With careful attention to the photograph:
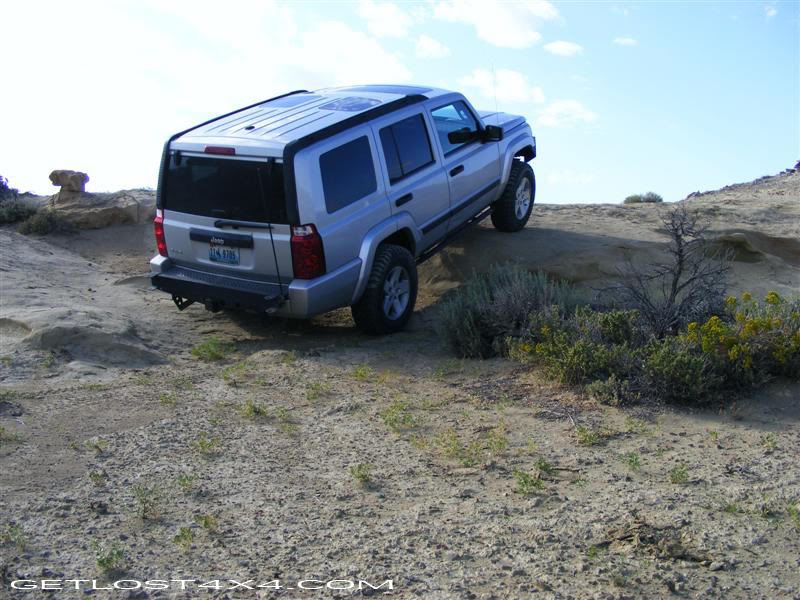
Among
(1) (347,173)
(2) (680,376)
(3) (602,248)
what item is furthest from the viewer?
(3) (602,248)

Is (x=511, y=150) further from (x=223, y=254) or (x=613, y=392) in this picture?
A: (x=613, y=392)

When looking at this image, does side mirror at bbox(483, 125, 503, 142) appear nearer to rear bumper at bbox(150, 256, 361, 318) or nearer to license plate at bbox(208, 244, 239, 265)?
rear bumper at bbox(150, 256, 361, 318)

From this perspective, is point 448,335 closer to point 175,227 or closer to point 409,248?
point 409,248

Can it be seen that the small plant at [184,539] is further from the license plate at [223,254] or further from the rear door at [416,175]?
the rear door at [416,175]

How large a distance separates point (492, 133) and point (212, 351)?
3888mm

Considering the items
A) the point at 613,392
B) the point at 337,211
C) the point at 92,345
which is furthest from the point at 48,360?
the point at 613,392

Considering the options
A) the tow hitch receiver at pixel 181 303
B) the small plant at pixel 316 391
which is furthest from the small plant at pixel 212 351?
the small plant at pixel 316 391

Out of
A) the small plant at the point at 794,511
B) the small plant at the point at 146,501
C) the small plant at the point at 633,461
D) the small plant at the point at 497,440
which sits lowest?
the small plant at the point at 794,511

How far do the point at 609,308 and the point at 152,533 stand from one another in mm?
4720

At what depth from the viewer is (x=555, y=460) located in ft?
18.4

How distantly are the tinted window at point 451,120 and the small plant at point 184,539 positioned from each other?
568cm

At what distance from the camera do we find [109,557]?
428cm

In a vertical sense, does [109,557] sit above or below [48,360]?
below

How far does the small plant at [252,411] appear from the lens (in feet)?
21.1
